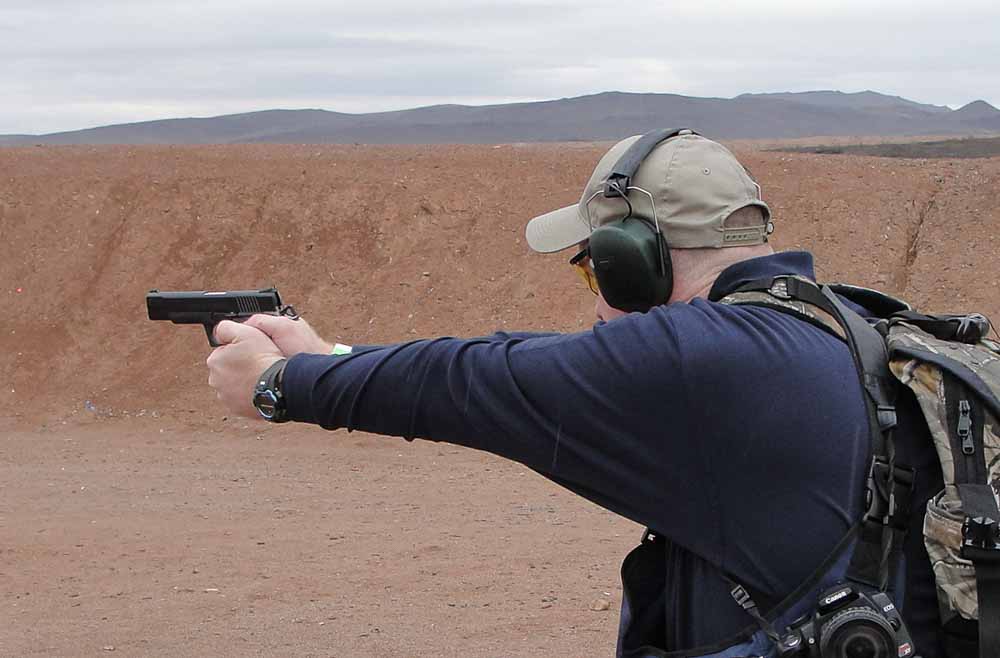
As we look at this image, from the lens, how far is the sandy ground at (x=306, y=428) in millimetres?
6262

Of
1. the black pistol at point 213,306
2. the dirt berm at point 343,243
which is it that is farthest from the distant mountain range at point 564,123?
the black pistol at point 213,306

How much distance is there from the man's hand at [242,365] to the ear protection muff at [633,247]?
2.02ft

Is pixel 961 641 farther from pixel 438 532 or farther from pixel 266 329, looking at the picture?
pixel 438 532

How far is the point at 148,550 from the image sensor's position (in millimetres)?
7578

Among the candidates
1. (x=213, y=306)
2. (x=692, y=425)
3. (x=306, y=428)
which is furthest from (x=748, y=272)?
(x=306, y=428)

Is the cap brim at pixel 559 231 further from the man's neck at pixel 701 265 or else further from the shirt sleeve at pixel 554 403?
the shirt sleeve at pixel 554 403

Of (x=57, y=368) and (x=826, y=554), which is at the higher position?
(x=826, y=554)

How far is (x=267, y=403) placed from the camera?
6.90 feet

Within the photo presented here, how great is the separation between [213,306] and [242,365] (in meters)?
0.69

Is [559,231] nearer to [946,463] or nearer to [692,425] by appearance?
[692,425]

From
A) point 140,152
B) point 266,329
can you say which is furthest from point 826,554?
point 140,152

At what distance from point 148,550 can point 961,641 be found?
6.32m

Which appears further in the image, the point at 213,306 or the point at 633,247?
the point at 213,306

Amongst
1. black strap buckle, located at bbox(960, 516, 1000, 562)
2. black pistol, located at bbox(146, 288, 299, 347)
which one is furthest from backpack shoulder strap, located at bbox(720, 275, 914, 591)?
black pistol, located at bbox(146, 288, 299, 347)
